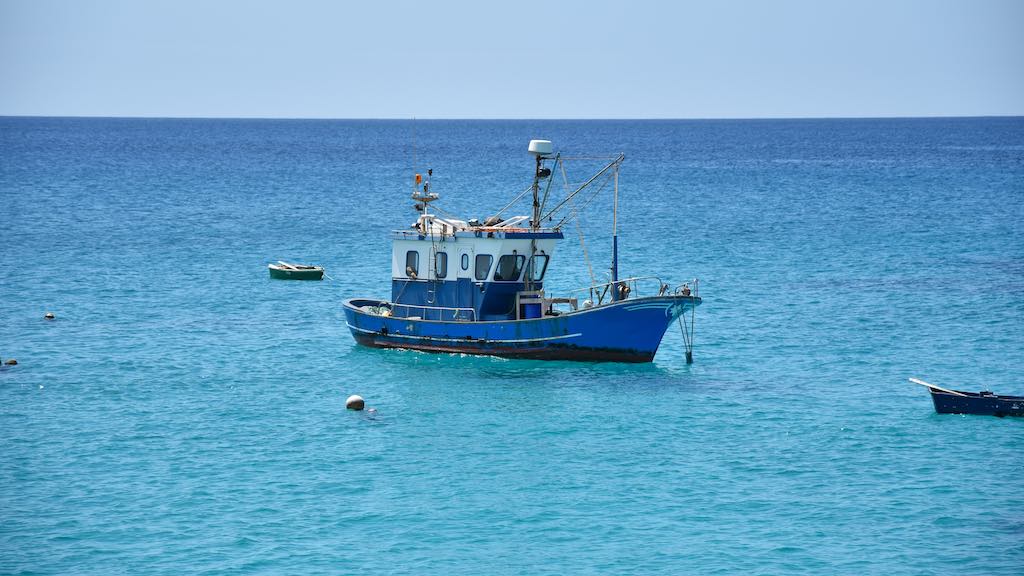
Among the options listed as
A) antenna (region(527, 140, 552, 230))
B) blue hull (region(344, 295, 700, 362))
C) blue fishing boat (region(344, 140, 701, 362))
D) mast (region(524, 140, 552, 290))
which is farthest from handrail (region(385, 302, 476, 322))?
antenna (region(527, 140, 552, 230))

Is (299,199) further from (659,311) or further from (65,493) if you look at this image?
(65,493)

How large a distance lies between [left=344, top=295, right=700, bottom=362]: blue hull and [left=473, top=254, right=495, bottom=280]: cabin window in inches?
68.7

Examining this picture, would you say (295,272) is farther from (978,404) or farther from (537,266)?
(978,404)

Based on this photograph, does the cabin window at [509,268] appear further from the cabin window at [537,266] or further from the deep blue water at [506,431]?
the deep blue water at [506,431]

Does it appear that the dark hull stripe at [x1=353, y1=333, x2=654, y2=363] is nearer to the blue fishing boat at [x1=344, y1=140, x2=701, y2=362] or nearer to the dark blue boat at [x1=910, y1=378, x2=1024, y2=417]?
the blue fishing boat at [x1=344, y1=140, x2=701, y2=362]

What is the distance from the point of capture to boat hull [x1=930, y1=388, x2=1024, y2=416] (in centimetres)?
3425

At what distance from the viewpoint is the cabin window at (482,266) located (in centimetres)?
4222

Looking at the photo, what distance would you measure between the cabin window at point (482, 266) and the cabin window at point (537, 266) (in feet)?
4.76

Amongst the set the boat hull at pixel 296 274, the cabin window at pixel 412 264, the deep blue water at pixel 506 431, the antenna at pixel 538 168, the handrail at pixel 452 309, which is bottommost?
the deep blue water at pixel 506 431

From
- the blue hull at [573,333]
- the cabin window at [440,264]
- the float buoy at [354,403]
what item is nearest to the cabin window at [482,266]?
the cabin window at [440,264]

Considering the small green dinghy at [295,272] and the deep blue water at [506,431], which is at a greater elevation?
the small green dinghy at [295,272]

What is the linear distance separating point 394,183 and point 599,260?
77153mm

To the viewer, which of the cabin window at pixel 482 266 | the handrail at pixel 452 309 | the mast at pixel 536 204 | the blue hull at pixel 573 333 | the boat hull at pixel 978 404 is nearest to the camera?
the boat hull at pixel 978 404

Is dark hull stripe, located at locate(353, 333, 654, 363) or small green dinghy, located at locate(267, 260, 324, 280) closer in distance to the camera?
dark hull stripe, located at locate(353, 333, 654, 363)
